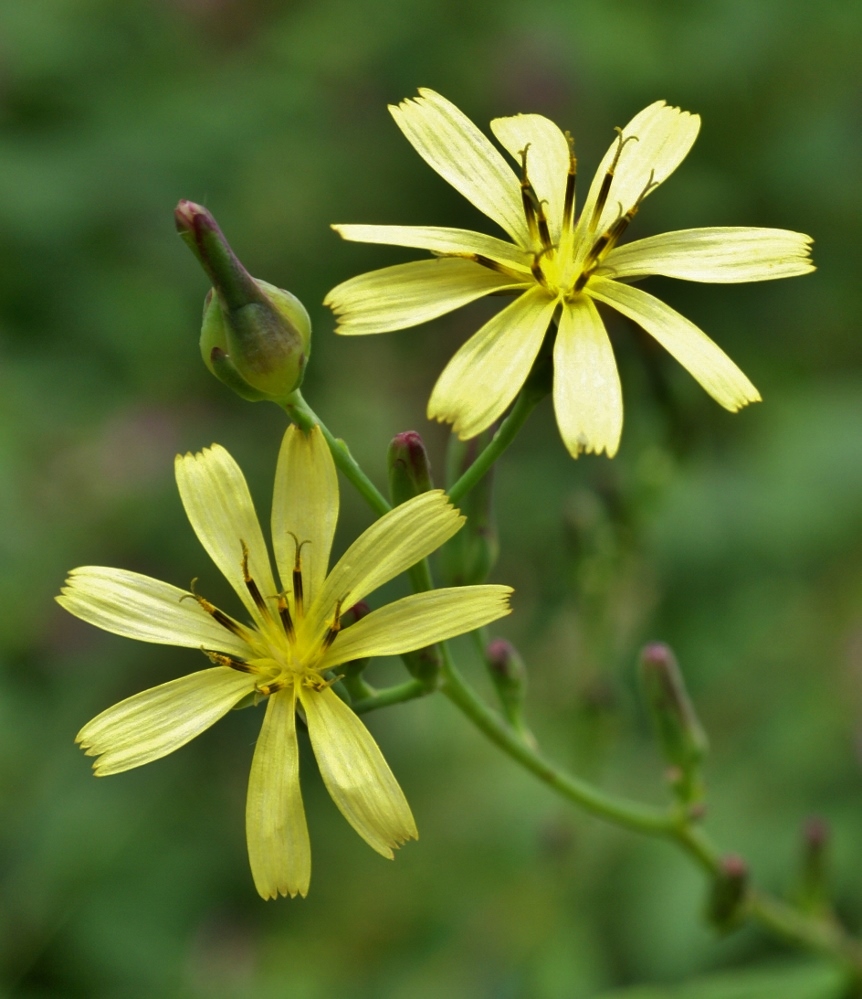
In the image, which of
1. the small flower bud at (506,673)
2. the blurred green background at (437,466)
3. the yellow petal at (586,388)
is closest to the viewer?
the yellow petal at (586,388)

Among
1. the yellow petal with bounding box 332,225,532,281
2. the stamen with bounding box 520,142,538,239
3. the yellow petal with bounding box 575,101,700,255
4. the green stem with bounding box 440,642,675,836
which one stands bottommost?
the green stem with bounding box 440,642,675,836

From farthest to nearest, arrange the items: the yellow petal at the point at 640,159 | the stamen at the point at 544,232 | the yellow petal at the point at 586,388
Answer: the yellow petal at the point at 640,159 < the stamen at the point at 544,232 < the yellow petal at the point at 586,388

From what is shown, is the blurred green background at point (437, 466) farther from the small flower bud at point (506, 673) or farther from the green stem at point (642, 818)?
the small flower bud at point (506, 673)

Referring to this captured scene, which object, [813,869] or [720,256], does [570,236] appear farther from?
[813,869]

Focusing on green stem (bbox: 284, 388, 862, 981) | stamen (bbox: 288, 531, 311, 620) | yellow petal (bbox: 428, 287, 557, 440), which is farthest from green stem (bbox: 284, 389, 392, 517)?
yellow petal (bbox: 428, 287, 557, 440)

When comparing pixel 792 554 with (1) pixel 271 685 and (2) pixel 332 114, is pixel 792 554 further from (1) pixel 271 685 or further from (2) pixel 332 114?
(2) pixel 332 114

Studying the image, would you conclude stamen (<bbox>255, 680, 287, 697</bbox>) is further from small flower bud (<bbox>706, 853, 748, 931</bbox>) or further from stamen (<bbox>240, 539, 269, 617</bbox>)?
small flower bud (<bbox>706, 853, 748, 931</bbox>)

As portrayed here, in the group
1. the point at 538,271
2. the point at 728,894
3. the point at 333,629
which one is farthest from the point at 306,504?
the point at 728,894

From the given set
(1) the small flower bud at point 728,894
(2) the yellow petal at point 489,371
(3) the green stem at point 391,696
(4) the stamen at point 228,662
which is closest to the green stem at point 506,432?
(2) the yellow petal at point 489,371

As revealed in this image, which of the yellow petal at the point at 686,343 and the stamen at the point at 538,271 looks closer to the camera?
the yellow petal at the point at 686,343
